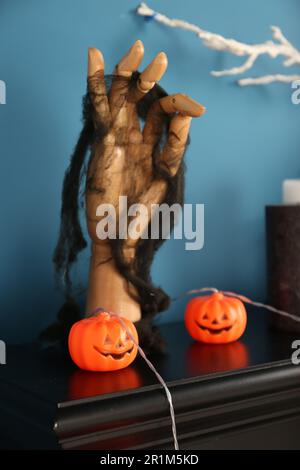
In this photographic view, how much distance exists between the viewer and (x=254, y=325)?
1111 mm

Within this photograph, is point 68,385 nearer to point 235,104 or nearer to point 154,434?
point 154,434

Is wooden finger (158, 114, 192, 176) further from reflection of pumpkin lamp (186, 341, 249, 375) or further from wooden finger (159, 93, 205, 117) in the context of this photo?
reflection of pumpkin lamp (186, 341, 249, 375)

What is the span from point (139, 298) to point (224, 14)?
645 millimetres

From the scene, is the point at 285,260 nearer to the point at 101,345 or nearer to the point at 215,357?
the point at 215,357

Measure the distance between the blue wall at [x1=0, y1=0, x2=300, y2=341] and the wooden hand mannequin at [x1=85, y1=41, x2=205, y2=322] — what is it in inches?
5.5

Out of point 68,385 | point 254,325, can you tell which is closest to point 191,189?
point 254,325

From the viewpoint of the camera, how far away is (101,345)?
→ 77cm

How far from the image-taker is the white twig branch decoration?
1.13m

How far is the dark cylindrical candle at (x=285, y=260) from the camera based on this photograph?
1.04 meters

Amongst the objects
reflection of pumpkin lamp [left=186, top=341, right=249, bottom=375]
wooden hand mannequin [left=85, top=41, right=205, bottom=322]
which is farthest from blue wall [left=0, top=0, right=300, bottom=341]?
reflection of pumpkin lamp [left=186, top=341, right=249, bottom=375]

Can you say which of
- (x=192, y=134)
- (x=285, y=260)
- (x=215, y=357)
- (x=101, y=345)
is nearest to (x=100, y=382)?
(x=101, y=345)

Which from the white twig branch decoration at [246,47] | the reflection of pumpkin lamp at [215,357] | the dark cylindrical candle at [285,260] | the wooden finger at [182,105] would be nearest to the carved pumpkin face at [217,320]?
the reflection of pumpkin lamp at [215,357]

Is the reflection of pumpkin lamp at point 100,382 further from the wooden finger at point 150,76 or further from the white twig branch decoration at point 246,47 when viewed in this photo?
the white twig branch decoration at point 246,47

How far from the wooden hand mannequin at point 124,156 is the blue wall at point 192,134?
140mm
